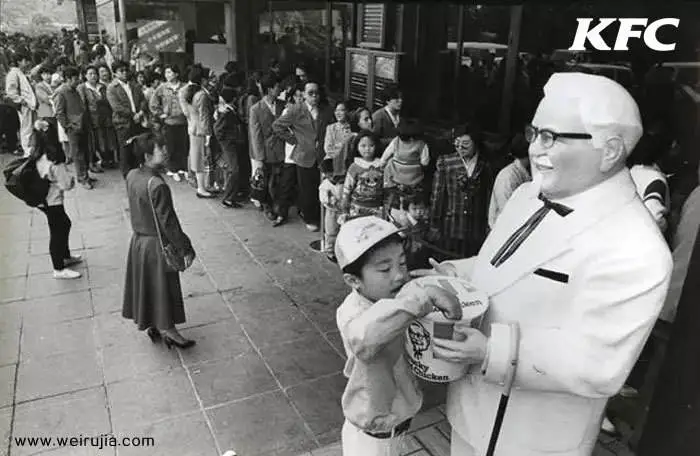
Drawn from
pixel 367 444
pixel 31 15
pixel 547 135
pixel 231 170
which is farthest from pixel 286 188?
pixel 547 135

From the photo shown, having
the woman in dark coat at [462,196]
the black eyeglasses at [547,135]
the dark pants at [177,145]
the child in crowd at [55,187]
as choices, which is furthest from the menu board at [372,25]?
the black eyeglasses at [547,135]

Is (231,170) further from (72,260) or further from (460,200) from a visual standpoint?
(460,200)

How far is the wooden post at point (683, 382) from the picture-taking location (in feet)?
5.60

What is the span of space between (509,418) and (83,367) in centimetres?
332

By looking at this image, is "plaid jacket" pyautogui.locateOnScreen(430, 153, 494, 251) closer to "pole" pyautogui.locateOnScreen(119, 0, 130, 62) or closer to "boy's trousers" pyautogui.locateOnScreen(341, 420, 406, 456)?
"boy's trousers" pyautogui.locateOnScreen(341, 420, 406, 456)

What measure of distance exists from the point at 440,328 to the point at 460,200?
126 inches

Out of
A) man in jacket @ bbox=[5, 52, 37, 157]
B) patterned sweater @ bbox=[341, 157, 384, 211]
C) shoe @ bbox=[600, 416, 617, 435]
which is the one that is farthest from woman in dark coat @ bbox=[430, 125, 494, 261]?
man in jacket @ bbox=[5, 52, 37, 157]

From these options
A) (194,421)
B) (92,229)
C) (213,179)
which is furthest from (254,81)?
(194,421)

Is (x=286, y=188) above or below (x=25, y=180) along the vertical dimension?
below

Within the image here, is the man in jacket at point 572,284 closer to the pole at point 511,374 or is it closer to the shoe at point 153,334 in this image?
the pole at point 511,374

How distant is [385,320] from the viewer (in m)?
1.55

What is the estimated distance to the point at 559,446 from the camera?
66.6 inches

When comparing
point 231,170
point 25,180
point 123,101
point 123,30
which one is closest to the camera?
Result: point 25,180

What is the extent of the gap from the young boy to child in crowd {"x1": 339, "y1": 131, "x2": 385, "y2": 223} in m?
3.16
